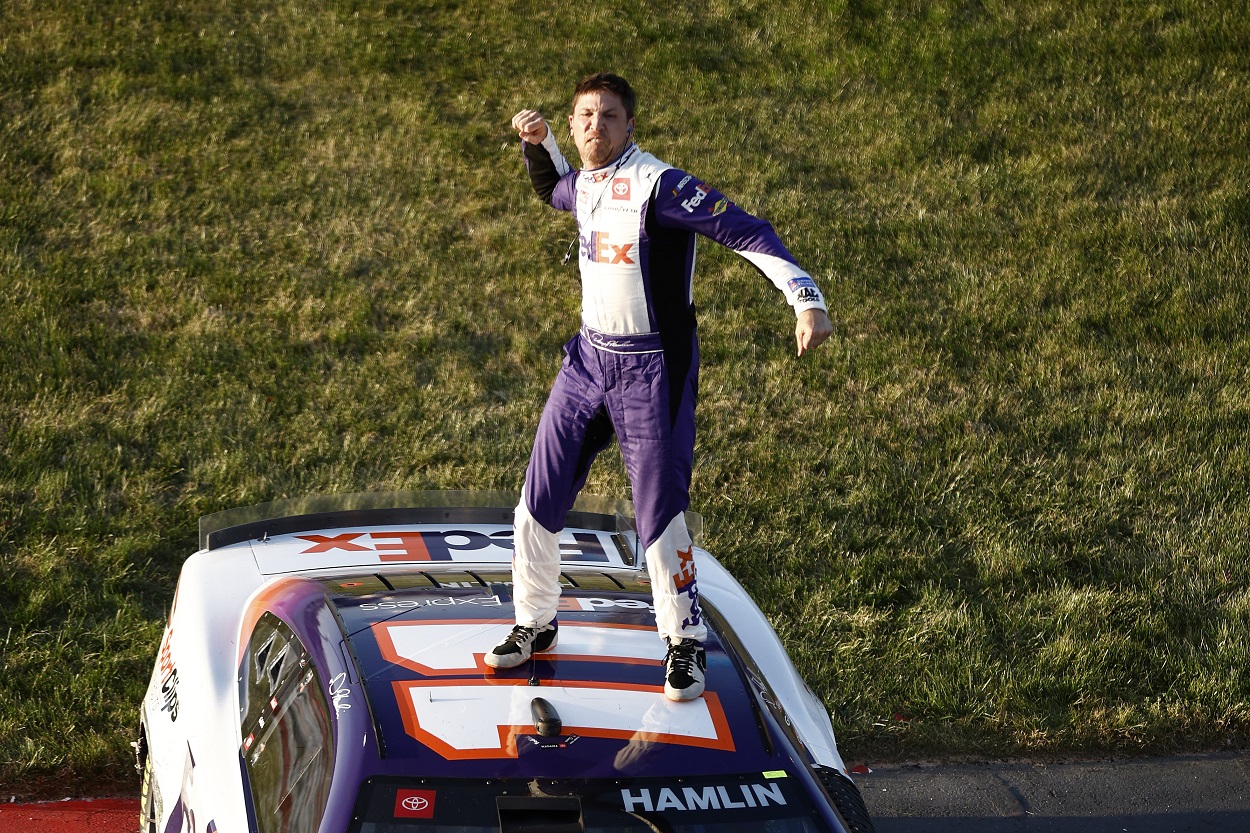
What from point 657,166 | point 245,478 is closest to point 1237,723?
point 657,166

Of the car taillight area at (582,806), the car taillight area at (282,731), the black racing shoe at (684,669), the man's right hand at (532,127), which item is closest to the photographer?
the car taillight area at (582,806)

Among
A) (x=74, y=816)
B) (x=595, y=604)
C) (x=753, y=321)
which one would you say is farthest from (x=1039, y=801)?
(x=753, y=321)

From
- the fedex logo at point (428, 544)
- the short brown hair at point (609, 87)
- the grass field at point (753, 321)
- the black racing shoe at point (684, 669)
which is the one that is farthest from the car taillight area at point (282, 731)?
the grass field at point (753, 321)

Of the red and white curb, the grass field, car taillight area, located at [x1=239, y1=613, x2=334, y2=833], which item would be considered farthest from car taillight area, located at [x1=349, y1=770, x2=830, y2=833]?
the grass field

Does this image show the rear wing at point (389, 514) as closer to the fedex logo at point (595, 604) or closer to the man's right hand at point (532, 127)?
the fedex logo at point (595, 604)

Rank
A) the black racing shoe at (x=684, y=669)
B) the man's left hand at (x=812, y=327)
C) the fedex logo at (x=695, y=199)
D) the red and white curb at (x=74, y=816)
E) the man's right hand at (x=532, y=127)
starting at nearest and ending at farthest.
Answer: the black racing shoe at (x=684, y=669)
the man's left hand at (x=812, y=327)
the fedex logo at (x=695, y=199)
the man's right hand at (x=532, y=127)
the red and white curb at (x=74, y=816)

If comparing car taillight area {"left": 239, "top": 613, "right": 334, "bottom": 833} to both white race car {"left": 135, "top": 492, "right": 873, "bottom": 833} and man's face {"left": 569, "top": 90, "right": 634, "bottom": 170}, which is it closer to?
white race car {"left": 135, "top": 492, "right": 873, "bottom": 833}

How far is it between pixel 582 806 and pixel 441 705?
0.44 metres

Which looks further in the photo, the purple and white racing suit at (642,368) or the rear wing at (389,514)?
the rear wing at (389,514)

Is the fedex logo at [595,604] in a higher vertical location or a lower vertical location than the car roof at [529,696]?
lower

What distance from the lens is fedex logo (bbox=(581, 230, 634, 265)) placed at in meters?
3.55

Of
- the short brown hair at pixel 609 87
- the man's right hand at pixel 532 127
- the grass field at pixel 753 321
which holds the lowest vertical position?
the grass field at pixel 753 321

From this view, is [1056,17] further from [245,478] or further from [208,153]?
[245,478]

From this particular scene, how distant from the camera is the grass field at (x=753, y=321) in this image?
228 inches
